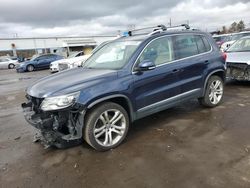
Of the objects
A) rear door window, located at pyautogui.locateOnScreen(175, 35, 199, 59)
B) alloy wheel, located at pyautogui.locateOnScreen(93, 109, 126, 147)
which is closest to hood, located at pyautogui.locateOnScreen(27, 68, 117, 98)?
alloy wheel, located at pyautogui.locateOnScreen(93, 109, 126, 147)

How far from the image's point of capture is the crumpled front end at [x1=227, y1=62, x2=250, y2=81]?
8.19 m

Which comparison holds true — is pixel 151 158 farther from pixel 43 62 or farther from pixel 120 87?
pixel 43 62

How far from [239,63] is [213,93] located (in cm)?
256

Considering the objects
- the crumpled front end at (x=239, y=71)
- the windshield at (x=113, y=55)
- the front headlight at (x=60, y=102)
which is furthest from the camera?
the crumpled front end at (x=239, y=71)

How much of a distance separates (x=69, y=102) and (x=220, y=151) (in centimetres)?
242

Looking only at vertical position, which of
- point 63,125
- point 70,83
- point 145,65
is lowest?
point 63,125

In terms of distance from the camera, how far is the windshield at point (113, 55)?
15.9ft

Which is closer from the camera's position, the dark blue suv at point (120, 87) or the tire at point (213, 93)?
the dark blue suv at point (120, 87)

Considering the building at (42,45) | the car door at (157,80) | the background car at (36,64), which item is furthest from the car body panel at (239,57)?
the building at (42,45)

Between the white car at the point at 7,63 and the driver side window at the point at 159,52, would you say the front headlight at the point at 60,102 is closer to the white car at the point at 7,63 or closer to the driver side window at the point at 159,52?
the driver side window at the point at 159,52

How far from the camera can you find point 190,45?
227 inches

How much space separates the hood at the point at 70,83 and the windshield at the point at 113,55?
307 mm

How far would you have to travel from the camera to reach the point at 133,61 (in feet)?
15.3

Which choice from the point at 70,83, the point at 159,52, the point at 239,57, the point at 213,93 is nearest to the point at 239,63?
the point at 239,57
